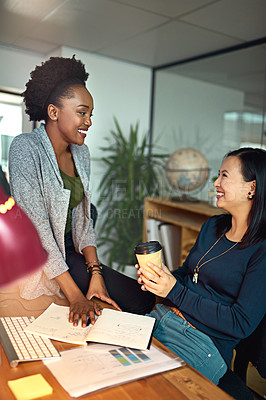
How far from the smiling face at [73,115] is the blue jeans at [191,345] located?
840 mm

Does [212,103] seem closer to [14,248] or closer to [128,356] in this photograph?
[128,356]

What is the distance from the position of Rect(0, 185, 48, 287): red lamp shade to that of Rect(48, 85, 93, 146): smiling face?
98 centimetres

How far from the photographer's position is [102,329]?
108cm

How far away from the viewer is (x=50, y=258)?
1.50m

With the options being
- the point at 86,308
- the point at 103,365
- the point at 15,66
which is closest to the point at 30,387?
the point at 103,365

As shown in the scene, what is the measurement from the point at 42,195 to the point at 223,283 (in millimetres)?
780

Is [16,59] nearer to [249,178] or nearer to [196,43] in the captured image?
[196,43]

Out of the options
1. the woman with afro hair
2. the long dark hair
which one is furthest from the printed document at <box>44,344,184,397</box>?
the long dark hair

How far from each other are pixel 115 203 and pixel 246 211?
7.44 feet

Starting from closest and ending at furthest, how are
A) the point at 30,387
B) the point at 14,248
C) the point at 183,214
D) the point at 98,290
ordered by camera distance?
the point at 14,248 → the point at 30,387 → the point at 98,290 → the point at 183,214

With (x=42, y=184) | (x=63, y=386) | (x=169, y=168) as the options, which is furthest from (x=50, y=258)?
(x=169, y=168)

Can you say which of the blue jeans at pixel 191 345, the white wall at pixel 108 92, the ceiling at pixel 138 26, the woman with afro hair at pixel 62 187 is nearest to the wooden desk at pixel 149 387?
the blue jeans at pixel 191 345

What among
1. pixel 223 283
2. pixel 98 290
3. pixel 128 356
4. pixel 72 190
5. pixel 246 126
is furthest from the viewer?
pixel 246 126

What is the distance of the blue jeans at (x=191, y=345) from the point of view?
115 cm
